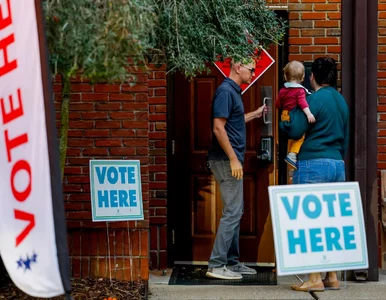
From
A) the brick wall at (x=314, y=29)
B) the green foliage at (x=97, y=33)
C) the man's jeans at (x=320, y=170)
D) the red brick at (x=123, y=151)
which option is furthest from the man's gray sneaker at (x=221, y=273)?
the green foliage at (x=97, y=33)

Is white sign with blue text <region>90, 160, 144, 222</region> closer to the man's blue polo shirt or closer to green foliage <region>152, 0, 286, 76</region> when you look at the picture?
the man's blue polo shirt

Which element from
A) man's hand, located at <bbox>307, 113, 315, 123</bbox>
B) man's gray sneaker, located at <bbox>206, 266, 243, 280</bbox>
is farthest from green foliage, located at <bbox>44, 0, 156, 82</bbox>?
man's gray sneaker, located at <bbox>206, 266, 243, 280</bbox>

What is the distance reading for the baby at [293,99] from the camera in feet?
21.3

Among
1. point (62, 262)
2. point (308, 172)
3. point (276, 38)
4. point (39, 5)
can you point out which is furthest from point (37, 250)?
point (276, 38)

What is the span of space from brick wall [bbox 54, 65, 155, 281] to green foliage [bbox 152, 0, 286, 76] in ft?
2.22

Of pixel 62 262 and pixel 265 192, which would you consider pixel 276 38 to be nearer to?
pixel 265 192

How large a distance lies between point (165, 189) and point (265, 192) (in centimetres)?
101

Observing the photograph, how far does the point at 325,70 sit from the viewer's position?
6461 mm

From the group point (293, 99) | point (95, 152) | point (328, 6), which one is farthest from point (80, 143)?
point (328, 6)

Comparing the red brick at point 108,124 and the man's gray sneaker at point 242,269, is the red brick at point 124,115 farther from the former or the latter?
A: the man's gray sneaker at point 242,269

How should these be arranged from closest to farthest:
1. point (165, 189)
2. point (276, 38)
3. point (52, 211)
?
point (52, 211)
point (276, 38)
point (165, 189)

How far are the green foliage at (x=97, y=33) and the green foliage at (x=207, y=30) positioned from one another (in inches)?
35.8

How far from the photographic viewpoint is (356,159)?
6734mm

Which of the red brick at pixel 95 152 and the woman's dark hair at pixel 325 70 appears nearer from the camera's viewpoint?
the woman's dark hair at pixel 325 70
